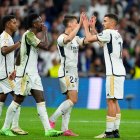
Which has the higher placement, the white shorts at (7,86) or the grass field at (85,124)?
the white shorts at (7,86)

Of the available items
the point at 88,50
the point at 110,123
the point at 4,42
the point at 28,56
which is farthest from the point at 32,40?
the point at 88,50

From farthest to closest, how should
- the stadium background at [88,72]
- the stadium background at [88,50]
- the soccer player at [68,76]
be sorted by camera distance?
the stadium background at [88,50] → the stadium background at [88,72] → the soccer player at [68,76]

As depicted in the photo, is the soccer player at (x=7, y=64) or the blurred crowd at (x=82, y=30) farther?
the blurred crowd at (x=82, y=30)

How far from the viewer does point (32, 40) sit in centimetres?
1439

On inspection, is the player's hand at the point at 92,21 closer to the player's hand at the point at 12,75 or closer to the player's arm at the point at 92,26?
the player's arm at the point at 92,26

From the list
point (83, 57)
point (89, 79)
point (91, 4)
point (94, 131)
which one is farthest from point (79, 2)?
point (94, 131)

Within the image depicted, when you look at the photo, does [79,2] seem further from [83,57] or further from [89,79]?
[89,79]

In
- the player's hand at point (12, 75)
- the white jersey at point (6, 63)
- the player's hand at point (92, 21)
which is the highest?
the player's hand at point (92, 21)

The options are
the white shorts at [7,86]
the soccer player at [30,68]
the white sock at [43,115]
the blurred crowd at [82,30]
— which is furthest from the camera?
the blurred crowd at [82,30]

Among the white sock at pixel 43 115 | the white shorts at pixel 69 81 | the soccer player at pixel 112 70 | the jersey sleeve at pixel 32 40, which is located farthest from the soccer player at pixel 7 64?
the soccer player at pixel 112 70

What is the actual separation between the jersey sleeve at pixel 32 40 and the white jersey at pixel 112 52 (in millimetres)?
1184

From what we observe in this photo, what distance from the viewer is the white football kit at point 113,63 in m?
14.4

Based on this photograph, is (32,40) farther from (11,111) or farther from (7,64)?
(11,111)

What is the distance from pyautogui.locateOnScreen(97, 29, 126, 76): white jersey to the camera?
47.2 ft
